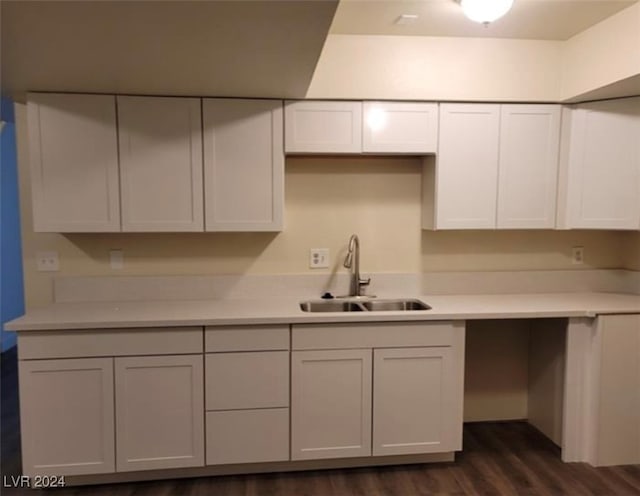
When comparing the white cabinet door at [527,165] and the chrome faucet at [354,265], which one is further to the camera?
the chrome faucet at [354,265]

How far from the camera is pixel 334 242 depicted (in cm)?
279

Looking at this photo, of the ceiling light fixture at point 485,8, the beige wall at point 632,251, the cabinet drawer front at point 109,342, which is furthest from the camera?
the beige wall at point 632,251

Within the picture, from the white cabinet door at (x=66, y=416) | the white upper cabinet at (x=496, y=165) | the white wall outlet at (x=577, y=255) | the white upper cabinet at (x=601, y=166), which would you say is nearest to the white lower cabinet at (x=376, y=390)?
the white upper cabinet at (x=496, y=165)

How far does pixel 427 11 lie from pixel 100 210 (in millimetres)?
1977

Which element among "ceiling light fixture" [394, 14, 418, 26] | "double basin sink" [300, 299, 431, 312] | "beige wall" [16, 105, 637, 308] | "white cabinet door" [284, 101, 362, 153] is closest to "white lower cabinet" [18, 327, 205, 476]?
"beige wall" [16, 105, 637, 308]

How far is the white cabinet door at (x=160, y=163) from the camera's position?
92.4 inches

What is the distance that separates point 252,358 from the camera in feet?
7.32

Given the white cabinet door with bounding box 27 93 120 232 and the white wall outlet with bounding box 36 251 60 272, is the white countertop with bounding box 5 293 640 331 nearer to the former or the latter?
the white wall outlet with bounding box 36 251 60 272

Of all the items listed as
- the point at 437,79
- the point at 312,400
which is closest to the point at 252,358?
the point at 312,400

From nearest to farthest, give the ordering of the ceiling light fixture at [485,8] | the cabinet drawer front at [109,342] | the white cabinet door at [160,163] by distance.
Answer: the ceiling light fixture at [485,8] < the cabinet drawer front at [109,342] < the white cabinet door at [160,163]

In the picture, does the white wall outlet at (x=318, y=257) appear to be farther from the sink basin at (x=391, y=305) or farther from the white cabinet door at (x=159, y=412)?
the white cabinet door at (x=159, y=412)

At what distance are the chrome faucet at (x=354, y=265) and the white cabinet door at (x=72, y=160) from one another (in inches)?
53.3

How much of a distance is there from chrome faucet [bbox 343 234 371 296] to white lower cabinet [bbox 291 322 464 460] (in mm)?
476

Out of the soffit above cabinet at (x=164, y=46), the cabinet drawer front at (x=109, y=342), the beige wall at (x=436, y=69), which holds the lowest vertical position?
the cabinet drawer front at (x=109, y=342)
